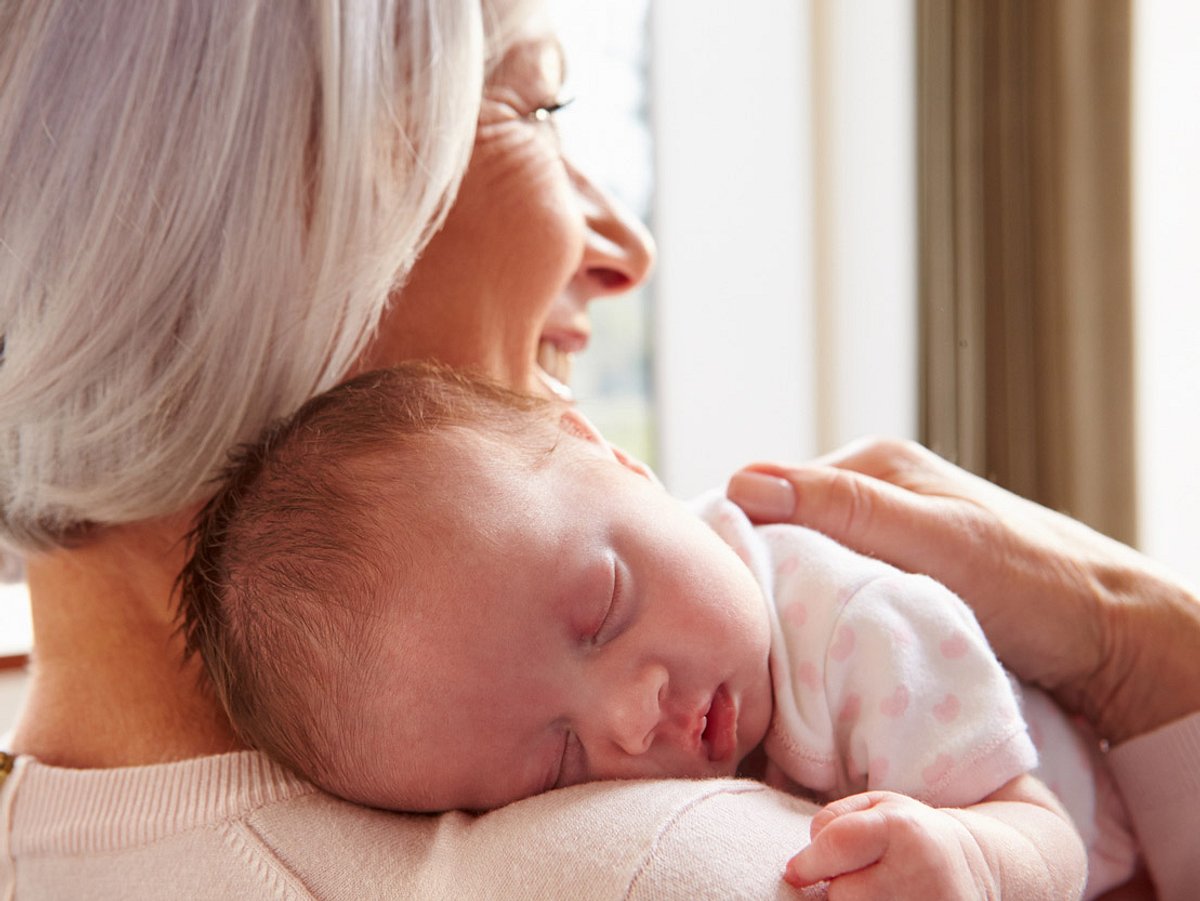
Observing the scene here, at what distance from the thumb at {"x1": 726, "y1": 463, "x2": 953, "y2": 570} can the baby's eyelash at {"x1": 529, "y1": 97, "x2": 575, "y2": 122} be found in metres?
0.54

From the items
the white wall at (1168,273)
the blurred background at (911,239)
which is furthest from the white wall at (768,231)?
the white wall at (1168,273)

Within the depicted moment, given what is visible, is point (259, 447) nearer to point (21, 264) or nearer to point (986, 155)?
point (21, 264)

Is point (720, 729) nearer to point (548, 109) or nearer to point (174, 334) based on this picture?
point (174, 334)

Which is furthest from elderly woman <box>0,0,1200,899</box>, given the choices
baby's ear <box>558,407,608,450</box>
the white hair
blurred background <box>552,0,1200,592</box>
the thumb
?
blurred background <box>552,0,1200,592</box>

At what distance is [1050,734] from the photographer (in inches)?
51.6

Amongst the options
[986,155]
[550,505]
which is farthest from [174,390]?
[986,155]

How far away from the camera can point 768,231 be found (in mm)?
4961

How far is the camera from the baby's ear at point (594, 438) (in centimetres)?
122

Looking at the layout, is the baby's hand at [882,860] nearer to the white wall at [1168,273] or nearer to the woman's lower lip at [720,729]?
the woman's lower lip at [720,729]

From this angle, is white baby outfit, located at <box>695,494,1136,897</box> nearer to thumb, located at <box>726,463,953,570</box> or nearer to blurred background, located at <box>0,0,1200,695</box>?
thumb, located at <box>726,463,953,570</box>

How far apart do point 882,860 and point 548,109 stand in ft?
3.55

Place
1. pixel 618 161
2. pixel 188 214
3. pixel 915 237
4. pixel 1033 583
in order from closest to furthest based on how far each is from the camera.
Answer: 1. pixel 188 214
2. pixel 1033 583
3. pixel 915 237
4. pixel 618 161

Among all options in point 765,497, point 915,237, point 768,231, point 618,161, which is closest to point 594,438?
point 765,497

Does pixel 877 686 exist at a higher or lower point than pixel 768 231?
lower
